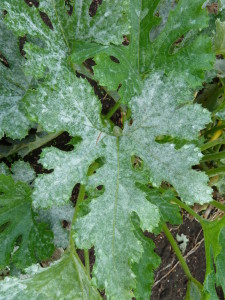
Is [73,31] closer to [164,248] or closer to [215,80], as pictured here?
[215,80]

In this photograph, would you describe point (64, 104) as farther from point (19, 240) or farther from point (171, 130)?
point (19, 240)

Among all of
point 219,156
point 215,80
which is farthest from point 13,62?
point 215,80

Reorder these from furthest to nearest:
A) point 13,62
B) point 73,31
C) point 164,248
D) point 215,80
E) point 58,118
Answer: point 164,248 → point 215,80 → point 13,62 → point 73,31 → point 58,118

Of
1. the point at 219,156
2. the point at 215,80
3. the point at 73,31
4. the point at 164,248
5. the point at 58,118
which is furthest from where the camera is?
the point at 164,248

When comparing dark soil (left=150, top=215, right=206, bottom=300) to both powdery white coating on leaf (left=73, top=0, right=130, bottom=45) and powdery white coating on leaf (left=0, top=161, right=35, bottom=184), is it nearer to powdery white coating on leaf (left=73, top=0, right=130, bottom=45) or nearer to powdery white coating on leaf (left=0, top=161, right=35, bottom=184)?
powdery white coating on leaf (left=0, top=161, right=35, bottom=184)

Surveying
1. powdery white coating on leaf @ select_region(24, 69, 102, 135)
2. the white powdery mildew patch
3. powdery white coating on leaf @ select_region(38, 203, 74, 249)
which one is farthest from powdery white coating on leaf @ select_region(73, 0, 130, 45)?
powdery white coating on leaf @ select_region(38, 203, 74, 249)

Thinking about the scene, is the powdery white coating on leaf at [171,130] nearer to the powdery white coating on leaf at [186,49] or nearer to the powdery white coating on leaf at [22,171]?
the powdery white coating on leaf at [186,49]
